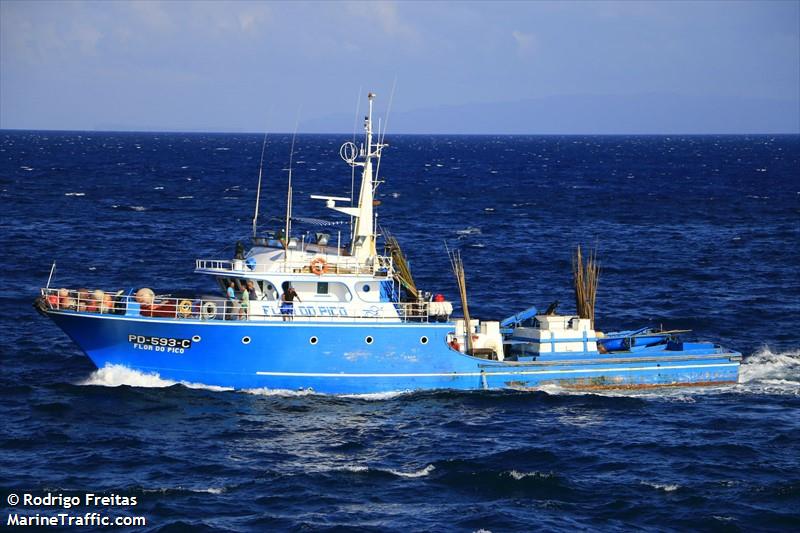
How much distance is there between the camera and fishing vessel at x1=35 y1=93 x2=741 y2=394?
1277 inches

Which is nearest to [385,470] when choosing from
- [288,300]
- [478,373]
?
[478,373]

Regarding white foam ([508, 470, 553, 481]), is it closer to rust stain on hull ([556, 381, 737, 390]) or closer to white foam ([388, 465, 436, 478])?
white foam ([388, 465, 436, 478])

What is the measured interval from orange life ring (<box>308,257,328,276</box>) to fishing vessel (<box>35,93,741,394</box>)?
0.03 metres

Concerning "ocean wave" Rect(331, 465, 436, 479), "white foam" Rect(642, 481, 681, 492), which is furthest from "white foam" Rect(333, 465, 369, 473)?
"white foam" Rect(642, 481, 681, 492)

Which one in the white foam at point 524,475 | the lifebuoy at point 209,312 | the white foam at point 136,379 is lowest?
the white foam at point 524,475

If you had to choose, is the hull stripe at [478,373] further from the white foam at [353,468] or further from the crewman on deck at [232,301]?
→ the white foam at [353,468]

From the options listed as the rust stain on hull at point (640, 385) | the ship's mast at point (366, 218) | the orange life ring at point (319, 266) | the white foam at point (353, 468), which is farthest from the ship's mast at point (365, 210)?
the white foam at point (353, 468)

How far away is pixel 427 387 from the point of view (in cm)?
3378

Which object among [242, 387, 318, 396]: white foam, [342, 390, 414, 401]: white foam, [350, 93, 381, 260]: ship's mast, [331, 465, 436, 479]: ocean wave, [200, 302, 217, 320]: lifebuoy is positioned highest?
[350, 93, 381, 260]: ship's mast

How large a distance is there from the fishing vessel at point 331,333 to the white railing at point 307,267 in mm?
41

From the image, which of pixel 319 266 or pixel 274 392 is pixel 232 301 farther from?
pixel 274 392

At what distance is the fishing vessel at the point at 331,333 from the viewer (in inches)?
1277

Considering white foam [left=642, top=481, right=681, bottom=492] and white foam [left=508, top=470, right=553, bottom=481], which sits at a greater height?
white foam [left=508, top=470, right=553, bottom=481]

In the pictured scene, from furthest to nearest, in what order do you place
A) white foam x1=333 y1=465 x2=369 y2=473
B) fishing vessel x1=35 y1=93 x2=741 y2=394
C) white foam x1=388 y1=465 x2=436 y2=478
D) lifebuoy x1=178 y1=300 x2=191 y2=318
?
fishing vessel x1=35 y1=93 x2=741 y2=394
lifebuoy x1=178 y1=300 x2=191 y2=318
white foam x1=333 y1=465 x2=369 y2=473
white foam x1=388 y1=465 x2=436 y2=478
